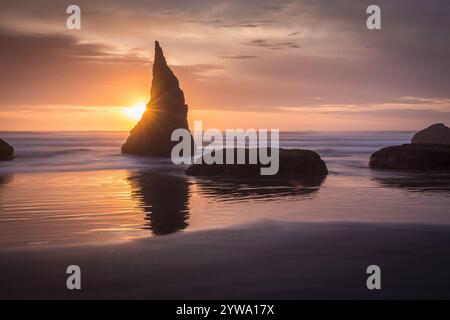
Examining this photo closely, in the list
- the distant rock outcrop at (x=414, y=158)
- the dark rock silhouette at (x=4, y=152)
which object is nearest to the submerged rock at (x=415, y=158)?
the distant rock outcrop at (x=414, y=158)

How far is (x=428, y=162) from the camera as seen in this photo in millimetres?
31906

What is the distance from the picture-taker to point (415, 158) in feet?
106

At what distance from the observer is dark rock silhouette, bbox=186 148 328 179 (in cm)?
2752

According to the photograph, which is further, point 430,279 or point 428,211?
point 428,211

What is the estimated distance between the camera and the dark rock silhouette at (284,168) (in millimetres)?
27516

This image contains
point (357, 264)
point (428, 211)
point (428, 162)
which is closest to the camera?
point (357, 264)

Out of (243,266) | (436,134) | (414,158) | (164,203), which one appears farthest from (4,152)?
(436,134)

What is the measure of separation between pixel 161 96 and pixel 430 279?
6402 cm

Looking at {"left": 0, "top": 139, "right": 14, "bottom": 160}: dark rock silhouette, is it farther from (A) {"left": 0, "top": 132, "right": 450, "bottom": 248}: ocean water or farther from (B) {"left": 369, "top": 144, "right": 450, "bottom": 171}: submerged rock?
(B) {"left": 369, "top": 144, "right": 450, "bottom": 171}: submerged rock

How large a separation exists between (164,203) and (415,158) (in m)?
21.7
